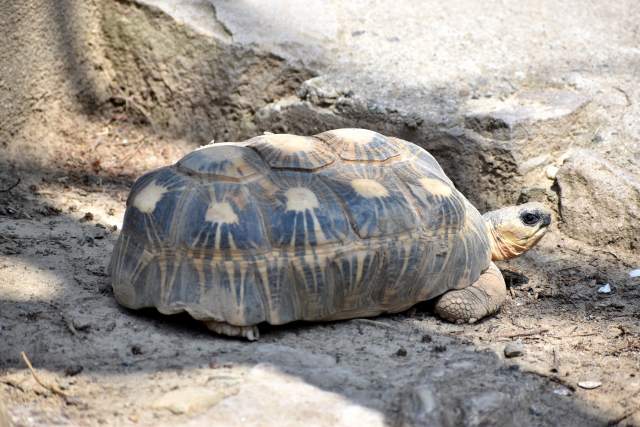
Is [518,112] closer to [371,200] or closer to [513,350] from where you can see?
[371,200]

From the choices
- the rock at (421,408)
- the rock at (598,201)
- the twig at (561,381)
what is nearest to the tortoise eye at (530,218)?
the rock at (598,201)

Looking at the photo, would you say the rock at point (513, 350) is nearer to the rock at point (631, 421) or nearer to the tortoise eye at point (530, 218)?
the rock at point (631, 421)

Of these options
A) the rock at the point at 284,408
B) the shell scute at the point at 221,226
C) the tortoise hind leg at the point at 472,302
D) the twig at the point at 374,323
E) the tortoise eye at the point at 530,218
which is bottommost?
the twig at the point at 374,323

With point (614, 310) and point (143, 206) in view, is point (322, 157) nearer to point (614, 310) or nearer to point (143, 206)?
point (143, 206)

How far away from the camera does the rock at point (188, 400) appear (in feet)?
7.36

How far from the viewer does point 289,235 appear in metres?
2.73

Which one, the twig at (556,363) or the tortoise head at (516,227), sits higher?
the tortoise head at (516,227)

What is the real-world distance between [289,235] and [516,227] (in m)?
1.40

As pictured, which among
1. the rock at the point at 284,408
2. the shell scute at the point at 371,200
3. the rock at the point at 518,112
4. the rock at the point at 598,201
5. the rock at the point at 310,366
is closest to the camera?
the rock at the point at 284,408

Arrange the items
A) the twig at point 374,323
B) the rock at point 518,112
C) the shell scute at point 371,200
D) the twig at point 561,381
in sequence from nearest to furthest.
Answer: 1. the twig at point 561,381
2. the shell scute at point 371,200
3. the twig at point 374,323
4. the rock at point 518,112

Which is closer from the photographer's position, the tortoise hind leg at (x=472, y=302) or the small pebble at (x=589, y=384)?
the small pebble at (x=589, y=384)

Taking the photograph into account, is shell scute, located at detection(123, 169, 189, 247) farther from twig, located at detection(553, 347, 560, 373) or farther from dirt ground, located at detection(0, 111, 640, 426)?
twig, located at detection(553, 347, 560, 373)

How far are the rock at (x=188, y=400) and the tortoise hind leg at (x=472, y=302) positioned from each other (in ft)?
4.21

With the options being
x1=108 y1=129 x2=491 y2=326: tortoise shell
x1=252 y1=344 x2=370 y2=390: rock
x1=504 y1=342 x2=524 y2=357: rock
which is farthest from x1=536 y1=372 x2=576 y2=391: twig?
x1=252 y1=344 x2=370 y2=390: rock
